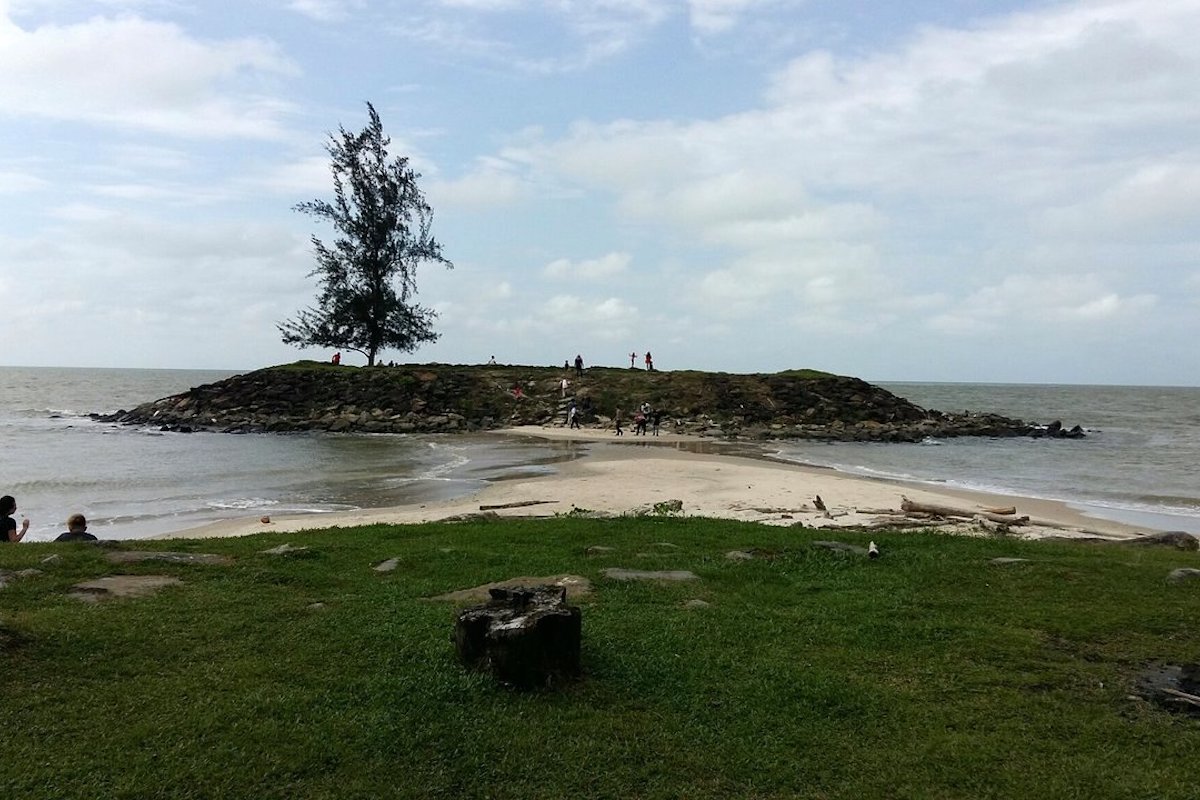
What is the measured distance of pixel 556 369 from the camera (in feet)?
205

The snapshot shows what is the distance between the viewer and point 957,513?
1709 centimetres

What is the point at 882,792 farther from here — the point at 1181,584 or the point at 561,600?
the point at 1181,584

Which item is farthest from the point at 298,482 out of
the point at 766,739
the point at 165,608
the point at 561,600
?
the point at 766,739

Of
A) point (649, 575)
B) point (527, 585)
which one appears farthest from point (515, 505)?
point (527, 585)

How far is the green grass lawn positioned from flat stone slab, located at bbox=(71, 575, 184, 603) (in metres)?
0.19

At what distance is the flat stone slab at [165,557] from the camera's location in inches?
390

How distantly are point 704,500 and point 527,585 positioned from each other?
11695 mm

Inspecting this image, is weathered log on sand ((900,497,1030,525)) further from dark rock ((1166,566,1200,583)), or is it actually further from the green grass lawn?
the green grass lawn

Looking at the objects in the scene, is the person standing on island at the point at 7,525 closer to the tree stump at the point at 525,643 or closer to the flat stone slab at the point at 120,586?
the flat stone slab at the point at 120,586

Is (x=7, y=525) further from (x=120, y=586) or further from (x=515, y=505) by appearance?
(x=515, y=505)

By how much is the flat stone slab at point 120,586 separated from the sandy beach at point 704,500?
5.47m

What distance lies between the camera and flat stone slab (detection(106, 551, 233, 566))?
9.90 meters

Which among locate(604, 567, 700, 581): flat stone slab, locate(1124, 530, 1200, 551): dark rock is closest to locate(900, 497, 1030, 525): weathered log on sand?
locate(1124, 530, 1200, 551): dark rock

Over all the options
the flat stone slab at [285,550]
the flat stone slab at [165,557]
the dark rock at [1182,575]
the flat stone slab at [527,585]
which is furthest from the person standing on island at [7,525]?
the dark rock at [1182,575]
